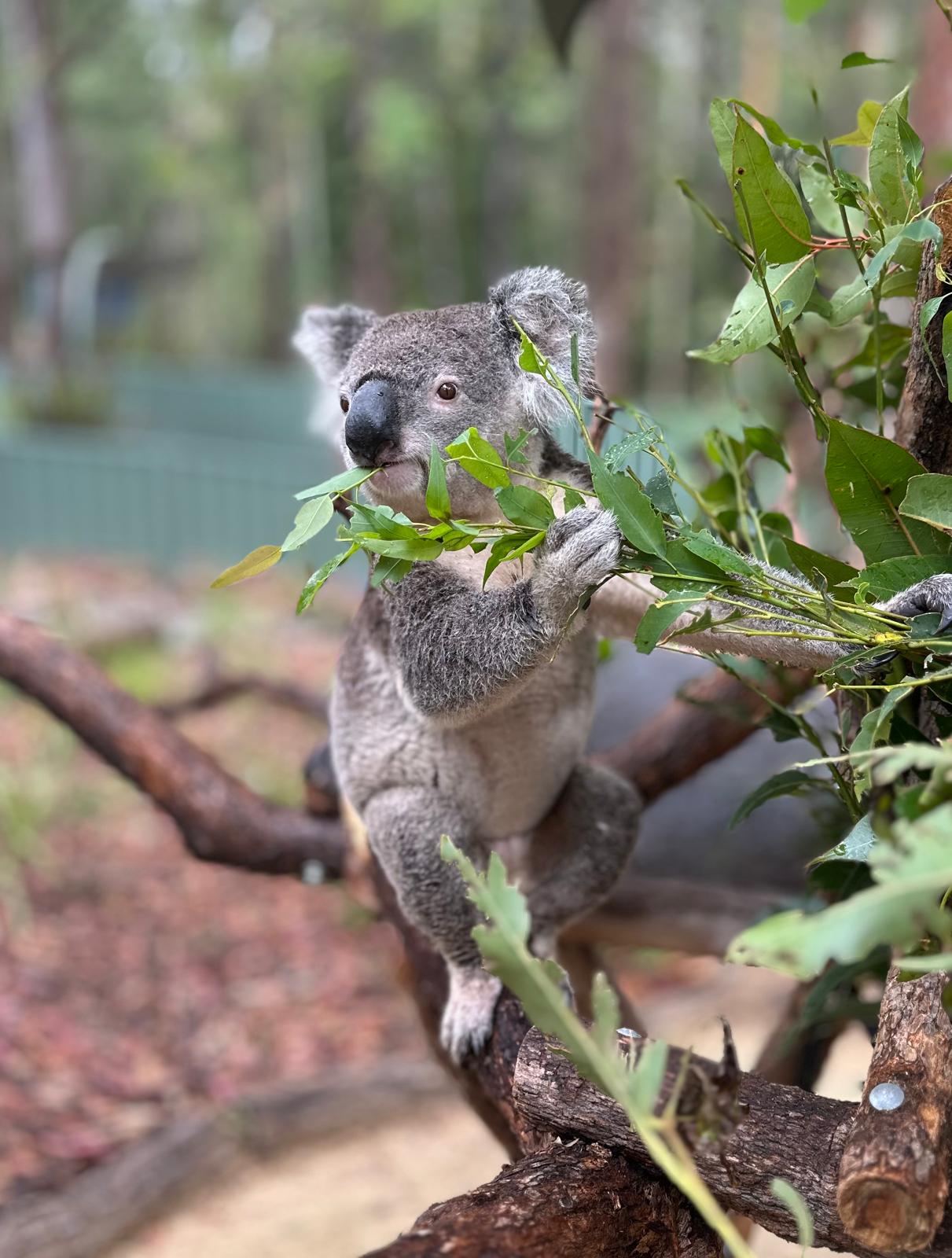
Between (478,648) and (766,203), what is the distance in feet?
1.79

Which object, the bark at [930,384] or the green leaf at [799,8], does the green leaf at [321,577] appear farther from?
the green leaf at [799,8]

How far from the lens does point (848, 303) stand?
3.55ft

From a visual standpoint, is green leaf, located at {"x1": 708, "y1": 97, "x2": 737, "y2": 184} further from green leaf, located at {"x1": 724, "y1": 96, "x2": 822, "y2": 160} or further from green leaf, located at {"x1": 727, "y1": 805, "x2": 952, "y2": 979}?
green leaf, located at {"x1": 727, "y1": 805, "x2": 952, "y2": 979}

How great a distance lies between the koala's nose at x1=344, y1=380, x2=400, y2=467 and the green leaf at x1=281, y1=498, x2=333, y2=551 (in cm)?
25

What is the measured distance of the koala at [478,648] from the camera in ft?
4.05

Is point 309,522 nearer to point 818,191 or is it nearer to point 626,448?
point 626,448

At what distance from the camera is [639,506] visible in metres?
0.94

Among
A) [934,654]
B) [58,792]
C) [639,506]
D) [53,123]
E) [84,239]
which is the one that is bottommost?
[934,654]

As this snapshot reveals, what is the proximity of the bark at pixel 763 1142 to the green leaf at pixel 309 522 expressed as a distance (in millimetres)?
433

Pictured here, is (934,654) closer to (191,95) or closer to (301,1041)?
(301,1041)

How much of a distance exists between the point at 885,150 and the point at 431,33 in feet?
54.7

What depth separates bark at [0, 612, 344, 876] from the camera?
2328 mm

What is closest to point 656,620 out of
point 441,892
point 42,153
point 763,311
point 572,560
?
point 572,560

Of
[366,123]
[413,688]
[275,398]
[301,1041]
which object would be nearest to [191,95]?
[366,123]
